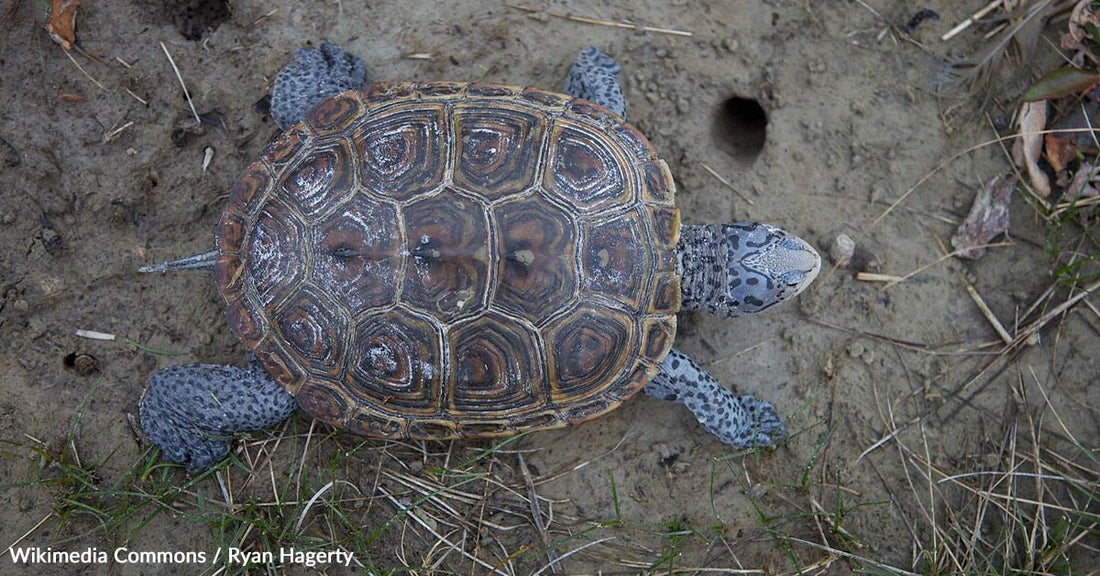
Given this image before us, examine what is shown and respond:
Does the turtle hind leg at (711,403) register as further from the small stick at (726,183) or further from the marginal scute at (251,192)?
the marginal scute at (251,192)

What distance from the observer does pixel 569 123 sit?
3482mm

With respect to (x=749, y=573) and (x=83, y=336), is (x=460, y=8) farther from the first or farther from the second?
(x=749, y=573)

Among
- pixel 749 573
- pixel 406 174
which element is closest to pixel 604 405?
pixel 749 573

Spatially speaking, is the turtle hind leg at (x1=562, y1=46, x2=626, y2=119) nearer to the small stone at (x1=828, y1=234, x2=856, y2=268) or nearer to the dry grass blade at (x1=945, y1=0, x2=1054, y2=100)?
the small stone at (x1=828, y1=234, x2=856, y2=268)

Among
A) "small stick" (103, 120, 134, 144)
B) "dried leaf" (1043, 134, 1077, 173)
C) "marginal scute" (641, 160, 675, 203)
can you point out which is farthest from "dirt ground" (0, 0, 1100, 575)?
"marginal scute" (641, 160, 675, 203)

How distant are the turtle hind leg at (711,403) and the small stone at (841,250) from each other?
0.95m

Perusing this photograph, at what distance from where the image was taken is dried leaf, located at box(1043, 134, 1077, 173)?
4082mm

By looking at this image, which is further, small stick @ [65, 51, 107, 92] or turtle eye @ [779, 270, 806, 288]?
small stick @ [65, 51, 107, 92]

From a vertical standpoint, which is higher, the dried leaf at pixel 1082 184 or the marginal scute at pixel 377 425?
the dried leaf at pixel 1082 184

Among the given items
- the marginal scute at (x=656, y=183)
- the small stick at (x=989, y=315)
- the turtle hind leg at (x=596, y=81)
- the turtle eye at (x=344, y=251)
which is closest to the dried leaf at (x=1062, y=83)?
the small stick at (x=989, y=315)

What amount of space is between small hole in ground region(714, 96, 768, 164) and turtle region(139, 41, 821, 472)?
751 millimetres

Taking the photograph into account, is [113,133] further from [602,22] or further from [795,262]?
[795,262]

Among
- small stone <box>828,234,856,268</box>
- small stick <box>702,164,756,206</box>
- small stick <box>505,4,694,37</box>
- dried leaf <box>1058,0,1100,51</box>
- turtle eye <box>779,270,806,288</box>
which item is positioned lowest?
small stone <box>828,234,856,268</box>

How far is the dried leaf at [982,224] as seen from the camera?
407 centimetres
